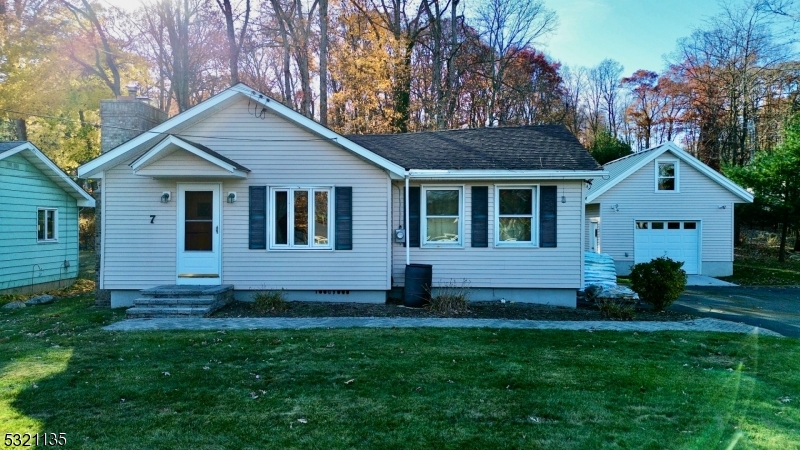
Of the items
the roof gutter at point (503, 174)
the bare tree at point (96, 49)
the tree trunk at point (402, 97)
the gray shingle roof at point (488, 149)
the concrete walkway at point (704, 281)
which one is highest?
the bare tree at point (96, 49)

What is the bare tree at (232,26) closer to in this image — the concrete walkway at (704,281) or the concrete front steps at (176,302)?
the concrete front steps at (176,302)

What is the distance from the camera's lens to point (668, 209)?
719 inches

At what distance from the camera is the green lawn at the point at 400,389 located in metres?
4.10

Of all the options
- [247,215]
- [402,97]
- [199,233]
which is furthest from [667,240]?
[199,233]

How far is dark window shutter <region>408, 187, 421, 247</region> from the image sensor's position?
36.9ft

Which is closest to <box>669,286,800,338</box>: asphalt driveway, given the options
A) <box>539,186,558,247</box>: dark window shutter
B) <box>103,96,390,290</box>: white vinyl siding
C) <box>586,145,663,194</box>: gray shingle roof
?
<box>539,186,558,247</box>: dark window shutter

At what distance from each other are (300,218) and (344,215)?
99 cm

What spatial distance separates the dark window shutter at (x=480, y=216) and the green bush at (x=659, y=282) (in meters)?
3.36

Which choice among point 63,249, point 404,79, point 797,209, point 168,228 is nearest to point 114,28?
point 63,249

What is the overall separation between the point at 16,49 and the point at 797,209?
31.4 m

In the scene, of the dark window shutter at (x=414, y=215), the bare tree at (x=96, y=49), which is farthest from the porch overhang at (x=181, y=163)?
the bare tree at (x=96, y=49)

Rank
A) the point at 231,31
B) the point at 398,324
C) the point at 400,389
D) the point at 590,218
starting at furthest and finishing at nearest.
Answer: the point at 231,31 → the point at 590,218 → the point at 398,324 → the point at 400,389

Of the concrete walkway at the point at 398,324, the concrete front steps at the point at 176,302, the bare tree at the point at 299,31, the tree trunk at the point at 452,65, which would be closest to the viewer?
the concrete walkway at the point at 398,324

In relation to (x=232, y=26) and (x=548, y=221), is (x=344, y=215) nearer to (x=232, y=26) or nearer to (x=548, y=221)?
(x=548, y=221)
